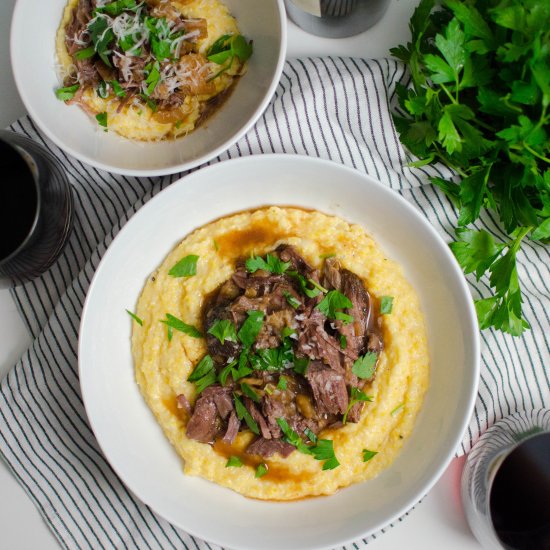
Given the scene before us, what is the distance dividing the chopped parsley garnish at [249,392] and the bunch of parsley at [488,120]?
1551mm

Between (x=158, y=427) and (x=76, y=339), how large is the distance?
2.69 ft

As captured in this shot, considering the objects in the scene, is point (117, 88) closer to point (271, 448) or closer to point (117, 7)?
point (117, 7)

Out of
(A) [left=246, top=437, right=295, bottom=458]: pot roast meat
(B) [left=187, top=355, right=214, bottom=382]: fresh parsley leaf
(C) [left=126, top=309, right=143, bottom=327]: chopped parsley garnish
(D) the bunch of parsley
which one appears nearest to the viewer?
(D) the bunch of parsley

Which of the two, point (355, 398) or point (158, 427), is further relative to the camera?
point (158, 427)

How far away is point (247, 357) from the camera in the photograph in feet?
14.1

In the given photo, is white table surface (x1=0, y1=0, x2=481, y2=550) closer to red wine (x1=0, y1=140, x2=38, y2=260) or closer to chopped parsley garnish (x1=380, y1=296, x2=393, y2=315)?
red wine (x1=0, y1=140, x2=38, y2=260)

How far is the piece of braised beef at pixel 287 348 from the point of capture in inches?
166

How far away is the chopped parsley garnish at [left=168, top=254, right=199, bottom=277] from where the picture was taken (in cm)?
437

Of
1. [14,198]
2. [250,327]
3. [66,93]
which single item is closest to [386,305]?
[250,327]

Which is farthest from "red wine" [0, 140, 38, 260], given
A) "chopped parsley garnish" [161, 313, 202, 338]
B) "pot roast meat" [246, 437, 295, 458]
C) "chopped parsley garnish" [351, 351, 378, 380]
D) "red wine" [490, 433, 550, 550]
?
"red wine" [490, 433, 550, 550]

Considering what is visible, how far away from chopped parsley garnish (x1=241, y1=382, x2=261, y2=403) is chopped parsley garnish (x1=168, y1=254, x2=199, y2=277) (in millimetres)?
780

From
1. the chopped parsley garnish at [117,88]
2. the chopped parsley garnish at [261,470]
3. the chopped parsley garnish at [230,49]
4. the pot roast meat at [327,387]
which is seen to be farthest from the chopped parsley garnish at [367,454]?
the chopped parsley garnish at [117,88]

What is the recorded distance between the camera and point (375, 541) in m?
4.78

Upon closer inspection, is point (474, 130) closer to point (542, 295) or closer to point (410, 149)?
point (410, 149)
